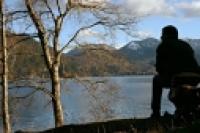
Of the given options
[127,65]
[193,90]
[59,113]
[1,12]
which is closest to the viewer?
[193,90]

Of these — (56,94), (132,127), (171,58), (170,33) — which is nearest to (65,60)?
(56,94)

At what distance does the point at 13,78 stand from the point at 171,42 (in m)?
12.9

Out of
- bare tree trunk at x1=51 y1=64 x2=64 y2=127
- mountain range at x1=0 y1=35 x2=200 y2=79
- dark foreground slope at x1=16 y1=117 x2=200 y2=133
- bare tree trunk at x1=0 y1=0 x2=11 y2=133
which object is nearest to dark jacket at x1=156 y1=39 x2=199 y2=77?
dark foreground slope at x1=16 y1=117 x2=200 y2=133

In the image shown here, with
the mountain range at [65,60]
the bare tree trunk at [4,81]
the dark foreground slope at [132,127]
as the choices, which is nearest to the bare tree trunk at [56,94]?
the mountain range at [65,60]

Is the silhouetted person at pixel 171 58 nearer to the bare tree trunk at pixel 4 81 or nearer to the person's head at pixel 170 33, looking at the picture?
the person's head at pixel 170 33

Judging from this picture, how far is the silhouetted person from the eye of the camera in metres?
10.1

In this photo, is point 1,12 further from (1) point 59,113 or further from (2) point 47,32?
(1) point 59,113

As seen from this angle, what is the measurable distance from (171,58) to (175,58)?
0.27 ft

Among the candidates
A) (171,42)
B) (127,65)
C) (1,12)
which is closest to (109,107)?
(127,65)

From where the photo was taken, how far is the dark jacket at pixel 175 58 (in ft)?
33.1

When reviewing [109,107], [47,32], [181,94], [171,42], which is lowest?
[109,107]

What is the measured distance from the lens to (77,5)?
20.7 meters

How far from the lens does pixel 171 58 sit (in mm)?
10211

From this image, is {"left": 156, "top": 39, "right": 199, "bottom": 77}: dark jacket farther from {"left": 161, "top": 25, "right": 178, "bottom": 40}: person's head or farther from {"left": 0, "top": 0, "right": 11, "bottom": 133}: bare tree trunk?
{"left": 0, "top": 0, "right": 11, "bottom": 133}: bare tree trunk
